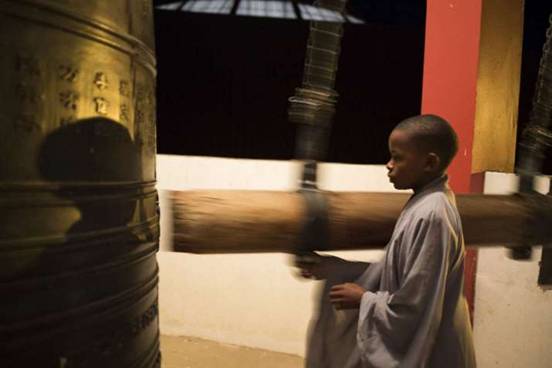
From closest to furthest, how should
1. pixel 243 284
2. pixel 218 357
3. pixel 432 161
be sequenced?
pixel 432 161 < pixel 218 357 < pixel 243 284

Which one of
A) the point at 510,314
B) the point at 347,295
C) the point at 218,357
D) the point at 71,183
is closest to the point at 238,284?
the point at 218,357

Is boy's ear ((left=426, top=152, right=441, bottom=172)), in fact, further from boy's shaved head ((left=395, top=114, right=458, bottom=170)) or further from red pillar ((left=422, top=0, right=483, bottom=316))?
red pillar ((left=422, top=0, right=483, bottom=316))

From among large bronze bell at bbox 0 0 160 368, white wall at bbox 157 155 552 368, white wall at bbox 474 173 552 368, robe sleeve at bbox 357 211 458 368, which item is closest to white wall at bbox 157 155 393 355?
white wall at bbox 157 155 552 368

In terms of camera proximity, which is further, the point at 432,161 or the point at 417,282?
the point at 432,161

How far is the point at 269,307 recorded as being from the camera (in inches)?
167

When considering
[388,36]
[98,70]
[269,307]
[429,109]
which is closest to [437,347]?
[98,70]

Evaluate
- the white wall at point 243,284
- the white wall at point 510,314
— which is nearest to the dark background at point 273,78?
the white wall at point 243,284

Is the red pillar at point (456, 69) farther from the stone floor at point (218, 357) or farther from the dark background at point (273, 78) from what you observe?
the stone floor at point (218, 357)

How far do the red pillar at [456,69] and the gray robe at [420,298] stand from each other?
1.18 meters

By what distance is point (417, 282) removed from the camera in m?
1.26

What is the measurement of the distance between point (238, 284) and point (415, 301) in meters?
3.21

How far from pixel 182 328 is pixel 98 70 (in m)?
3.99

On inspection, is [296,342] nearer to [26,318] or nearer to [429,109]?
[429,109]

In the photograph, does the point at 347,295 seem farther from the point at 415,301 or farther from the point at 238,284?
the point at 238,284
